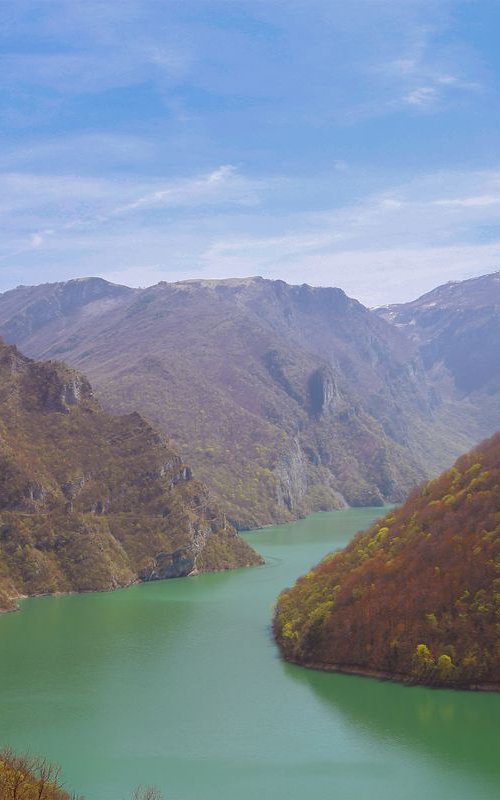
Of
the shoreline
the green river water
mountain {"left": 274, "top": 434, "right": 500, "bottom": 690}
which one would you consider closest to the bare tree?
the green river water

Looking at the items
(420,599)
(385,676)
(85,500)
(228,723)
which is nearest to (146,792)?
(228,723)

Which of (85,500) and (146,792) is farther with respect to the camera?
(85,500)

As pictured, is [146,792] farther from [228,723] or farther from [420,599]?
[420,599]

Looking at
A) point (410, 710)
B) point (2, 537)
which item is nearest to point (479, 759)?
point (410, 710)

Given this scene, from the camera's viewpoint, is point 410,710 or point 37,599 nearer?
point 410,710

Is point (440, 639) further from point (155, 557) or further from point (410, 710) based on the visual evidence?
point (155, 557)

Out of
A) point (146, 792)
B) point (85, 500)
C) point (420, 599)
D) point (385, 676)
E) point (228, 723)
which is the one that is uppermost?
point (85, 500)
